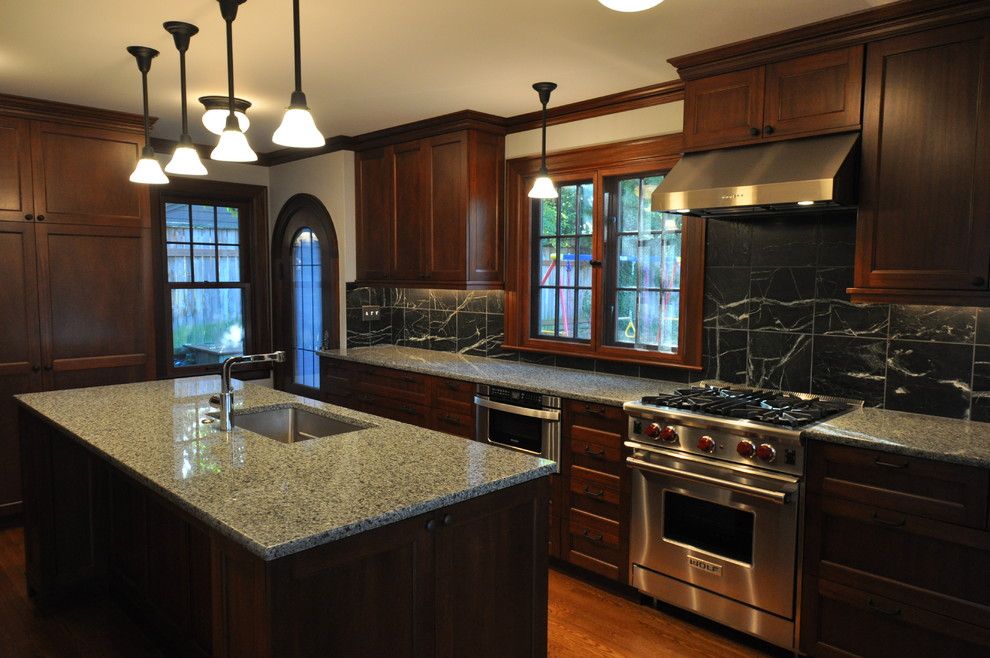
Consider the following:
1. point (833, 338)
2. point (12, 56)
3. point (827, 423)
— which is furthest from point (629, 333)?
point (12, 56)

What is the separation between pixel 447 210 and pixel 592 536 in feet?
7.40

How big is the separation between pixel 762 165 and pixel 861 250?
522mm

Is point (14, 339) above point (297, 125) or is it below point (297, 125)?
below

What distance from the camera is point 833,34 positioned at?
2662 millimetres

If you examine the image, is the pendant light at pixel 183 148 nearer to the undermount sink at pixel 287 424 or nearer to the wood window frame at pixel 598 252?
the undermount sink at pixel 287 424

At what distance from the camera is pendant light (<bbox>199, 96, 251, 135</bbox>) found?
3.18 metres

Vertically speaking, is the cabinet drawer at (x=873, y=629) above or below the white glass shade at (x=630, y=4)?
below

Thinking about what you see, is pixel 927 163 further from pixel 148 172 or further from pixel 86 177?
pixel 86 177

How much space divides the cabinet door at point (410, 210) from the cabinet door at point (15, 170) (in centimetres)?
222

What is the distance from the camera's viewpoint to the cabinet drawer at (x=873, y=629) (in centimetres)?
229

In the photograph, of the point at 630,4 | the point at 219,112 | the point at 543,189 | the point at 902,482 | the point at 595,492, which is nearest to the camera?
the point at 630,4

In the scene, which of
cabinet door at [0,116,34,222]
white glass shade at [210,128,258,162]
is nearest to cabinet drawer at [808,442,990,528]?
white glass shade at [210,128,258,162]

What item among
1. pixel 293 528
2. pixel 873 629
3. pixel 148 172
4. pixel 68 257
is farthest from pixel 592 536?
pixel 68 257

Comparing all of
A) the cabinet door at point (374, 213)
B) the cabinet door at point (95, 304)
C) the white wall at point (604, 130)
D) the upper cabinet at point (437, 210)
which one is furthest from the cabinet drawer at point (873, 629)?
the cabinet door at point (95, 304)
